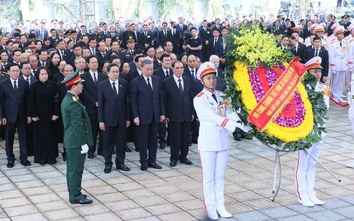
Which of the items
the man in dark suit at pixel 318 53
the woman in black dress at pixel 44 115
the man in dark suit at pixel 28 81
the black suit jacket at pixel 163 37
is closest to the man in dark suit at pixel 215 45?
the black suit jacket at pixel 163 37

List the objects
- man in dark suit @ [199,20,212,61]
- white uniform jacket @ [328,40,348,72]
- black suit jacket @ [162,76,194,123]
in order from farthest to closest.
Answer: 1. man in dark suit @ [199,20,212,61]
2. white uniform jacket @ [328,40,348,72]
3. black suit jacket @ [162,76,194,123]

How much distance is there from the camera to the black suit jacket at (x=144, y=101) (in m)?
9.27

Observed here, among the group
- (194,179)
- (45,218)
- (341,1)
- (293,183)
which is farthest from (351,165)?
(341,1)

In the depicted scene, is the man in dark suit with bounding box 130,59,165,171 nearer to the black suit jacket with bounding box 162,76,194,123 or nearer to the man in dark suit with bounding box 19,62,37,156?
the black suit jacket with bounding box 162,76,194,123

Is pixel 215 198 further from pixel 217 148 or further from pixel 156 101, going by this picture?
pixel 156 101

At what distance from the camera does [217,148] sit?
22.7 feet

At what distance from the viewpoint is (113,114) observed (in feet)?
30.1

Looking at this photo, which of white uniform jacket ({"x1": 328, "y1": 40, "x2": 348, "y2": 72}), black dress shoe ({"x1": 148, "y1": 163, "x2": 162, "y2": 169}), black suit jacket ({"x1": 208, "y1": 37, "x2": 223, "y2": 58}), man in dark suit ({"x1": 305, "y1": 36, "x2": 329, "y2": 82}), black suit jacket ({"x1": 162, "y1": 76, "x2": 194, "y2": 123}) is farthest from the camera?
black suit jacket ({"x1": 208, "y1": 37, "x2": 223, "y2": 58})

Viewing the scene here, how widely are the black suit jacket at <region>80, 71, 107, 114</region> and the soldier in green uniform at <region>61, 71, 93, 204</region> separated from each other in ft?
8.05

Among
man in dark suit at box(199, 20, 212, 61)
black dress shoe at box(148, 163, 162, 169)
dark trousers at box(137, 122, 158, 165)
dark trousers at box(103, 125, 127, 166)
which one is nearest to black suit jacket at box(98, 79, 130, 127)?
dark trousers at box(103, 125, 127, 166)

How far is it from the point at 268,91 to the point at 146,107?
2.90 metres

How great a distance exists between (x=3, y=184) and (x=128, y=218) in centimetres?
252

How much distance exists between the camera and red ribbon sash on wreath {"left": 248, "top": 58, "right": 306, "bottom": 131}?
6.73 metres

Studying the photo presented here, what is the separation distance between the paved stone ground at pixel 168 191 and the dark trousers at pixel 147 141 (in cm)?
28
